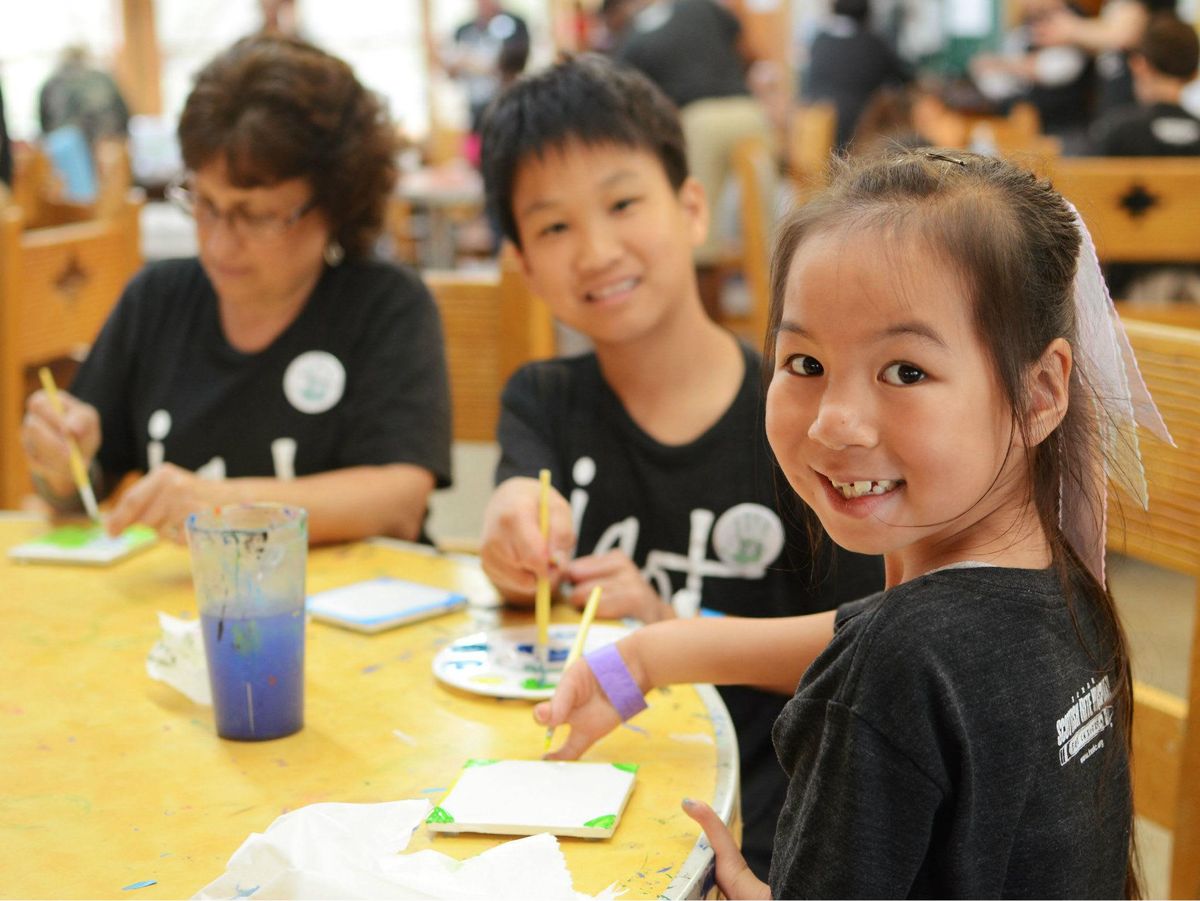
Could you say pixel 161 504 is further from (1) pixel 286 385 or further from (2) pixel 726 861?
(2) pixel 726 861

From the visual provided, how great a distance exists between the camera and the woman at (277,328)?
1670 millimetres

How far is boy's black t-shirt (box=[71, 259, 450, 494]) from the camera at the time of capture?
170 cm

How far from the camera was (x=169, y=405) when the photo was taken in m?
1.76

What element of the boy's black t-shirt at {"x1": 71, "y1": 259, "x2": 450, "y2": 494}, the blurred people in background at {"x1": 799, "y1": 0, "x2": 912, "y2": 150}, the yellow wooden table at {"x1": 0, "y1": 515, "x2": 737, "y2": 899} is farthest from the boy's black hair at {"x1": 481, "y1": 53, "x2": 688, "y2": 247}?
the blurred people in background at {"x1": 799, "y1": 0, "x2": 912, "y2": 150}

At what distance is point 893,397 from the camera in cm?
74

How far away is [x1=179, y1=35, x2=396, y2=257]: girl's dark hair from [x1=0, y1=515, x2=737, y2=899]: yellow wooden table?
2.10 ft

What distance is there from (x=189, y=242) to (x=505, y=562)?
503 cm

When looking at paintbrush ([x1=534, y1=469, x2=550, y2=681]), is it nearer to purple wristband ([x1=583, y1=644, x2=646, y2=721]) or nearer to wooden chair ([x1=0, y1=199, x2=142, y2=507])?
purple wristband ([x1=583, y1=644, x2=646, y2=721])

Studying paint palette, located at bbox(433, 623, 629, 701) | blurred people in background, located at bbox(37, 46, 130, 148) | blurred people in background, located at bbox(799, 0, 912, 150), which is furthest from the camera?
blurred people in background, located at bbox(37, 46, 130, 148)

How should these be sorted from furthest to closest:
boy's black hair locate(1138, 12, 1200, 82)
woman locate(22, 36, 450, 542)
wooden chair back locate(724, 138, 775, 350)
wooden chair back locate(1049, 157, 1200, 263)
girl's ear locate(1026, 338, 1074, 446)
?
boy's black hair locate(1138, 12, 1200, 82) → wooden chair back locate(724, 138, 775, 350) → wooden chair back locate(1049, 157, 1200, 263) → woman locate(22, 36, 450, 542) → girl's ear locate(1026, 338, 1074, 446)

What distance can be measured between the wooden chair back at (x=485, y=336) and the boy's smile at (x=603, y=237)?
0.31 m

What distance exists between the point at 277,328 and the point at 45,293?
0.84 m

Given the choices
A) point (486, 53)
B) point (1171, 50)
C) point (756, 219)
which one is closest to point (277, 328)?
point (756, 219)

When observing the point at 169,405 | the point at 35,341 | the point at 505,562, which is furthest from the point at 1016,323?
the point at 35,341
